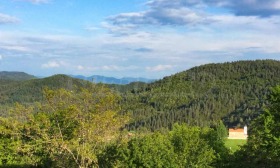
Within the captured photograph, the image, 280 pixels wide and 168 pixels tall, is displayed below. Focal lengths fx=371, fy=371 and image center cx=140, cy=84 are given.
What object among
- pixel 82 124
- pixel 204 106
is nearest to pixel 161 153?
pixel 82 124

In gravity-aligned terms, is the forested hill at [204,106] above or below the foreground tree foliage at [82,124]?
below

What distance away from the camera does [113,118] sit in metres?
24.3

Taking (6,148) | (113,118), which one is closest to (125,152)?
(113,118)

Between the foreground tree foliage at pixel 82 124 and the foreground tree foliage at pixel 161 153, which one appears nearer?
the foreground tree foliage at pixel 82 124

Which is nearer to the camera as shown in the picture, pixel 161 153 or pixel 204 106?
pixel 161 153

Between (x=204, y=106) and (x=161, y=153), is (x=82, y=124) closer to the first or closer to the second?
(x=161, y=153)

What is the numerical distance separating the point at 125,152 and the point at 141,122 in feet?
421

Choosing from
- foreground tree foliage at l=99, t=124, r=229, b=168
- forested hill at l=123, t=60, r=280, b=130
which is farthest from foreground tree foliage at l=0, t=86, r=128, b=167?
forested hill at l=123, t=60, r=280, b=130

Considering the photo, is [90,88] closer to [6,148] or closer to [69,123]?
[69,123]

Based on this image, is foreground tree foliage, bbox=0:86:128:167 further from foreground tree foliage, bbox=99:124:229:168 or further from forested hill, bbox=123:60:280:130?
forested hill, bbox=123:60:280:130

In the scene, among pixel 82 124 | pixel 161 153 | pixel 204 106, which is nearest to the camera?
pixel 82 124

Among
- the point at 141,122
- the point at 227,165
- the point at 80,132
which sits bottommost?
the point at 141,122

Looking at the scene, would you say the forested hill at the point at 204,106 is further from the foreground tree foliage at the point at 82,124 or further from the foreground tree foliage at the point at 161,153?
the foreground tree foliage at the point at 82,124

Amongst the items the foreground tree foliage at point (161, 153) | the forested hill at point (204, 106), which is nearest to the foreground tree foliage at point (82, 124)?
the foreground tree foliage at point (161, 153)
